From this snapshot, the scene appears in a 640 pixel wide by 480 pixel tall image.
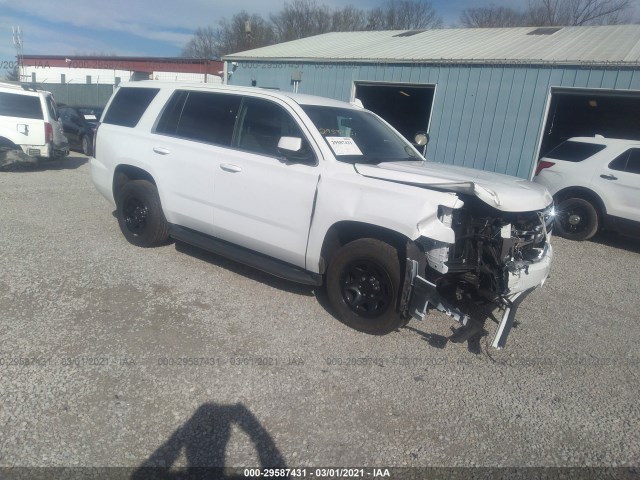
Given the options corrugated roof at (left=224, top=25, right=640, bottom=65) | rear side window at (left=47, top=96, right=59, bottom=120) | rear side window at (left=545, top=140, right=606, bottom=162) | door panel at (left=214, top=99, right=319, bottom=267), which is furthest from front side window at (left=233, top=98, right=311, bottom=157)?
rear side window at (left=47, top=96, right=59, bottom=120)

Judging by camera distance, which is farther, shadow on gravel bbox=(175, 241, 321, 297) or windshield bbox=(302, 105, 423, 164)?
shadow on gravel bbox=(175, 241, 321, 297)

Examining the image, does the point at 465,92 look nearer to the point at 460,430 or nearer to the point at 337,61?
the point at 337,61

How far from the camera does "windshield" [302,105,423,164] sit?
4.43 meters

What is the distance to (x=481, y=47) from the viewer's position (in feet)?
41.1

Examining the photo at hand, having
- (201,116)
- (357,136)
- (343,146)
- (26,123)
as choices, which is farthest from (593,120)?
(26,123)

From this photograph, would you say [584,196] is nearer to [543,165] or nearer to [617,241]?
[543,165]

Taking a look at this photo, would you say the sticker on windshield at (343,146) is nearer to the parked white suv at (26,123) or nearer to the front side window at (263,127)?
the front side window at (263,127)

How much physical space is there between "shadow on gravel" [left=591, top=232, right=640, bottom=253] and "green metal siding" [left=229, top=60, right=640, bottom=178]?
224cm

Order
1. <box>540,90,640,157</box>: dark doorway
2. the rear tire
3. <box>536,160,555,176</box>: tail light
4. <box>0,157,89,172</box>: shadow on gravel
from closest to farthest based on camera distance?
the rear tire → <box>536,160,555,176</box>: tail light → <box>0,157,89,172</box>: shadow on gravel → <box>540,90,640,157</box>: dark doorway

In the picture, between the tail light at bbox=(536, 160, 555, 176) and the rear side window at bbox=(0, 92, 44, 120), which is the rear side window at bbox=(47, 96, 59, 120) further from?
the tail light at bbox=(536, 160, 555, 176)

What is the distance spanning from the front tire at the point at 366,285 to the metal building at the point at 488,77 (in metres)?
8.10

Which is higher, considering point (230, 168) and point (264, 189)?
point (230, 168)

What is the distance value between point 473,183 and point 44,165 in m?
12.8

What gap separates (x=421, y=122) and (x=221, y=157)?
1495cm
